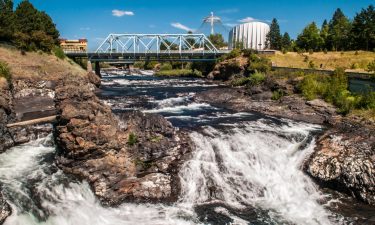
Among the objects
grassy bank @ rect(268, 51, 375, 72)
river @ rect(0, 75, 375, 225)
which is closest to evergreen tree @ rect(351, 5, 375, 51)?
grassy bank @ rect(268, 51, 375, 72)

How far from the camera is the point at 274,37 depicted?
15412 cm

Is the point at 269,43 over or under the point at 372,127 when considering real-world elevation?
over

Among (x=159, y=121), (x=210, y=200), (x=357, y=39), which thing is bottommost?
(x=210, y=200)

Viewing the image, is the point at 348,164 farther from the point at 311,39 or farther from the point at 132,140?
the point at 311,39

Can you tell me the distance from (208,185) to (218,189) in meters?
0.78

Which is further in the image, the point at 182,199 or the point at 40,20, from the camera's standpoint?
the point at 40,20

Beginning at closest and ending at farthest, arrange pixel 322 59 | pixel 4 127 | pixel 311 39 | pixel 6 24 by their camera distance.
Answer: pixel 4 127 → pixel 6 24 → pixel 322 59 → pixel 311 39

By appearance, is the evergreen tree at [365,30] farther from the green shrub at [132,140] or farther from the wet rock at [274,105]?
the green shrub at [132,140]

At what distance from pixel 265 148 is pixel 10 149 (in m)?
21.4

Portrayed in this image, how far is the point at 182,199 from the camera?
80.4 ft

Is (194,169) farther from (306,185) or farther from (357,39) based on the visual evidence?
(357,39)

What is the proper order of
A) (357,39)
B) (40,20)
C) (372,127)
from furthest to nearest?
(357,39), (40,20), (372,127)

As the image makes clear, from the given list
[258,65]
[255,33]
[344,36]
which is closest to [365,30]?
[344,36]

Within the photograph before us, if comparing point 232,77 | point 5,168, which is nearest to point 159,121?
point 5,168
